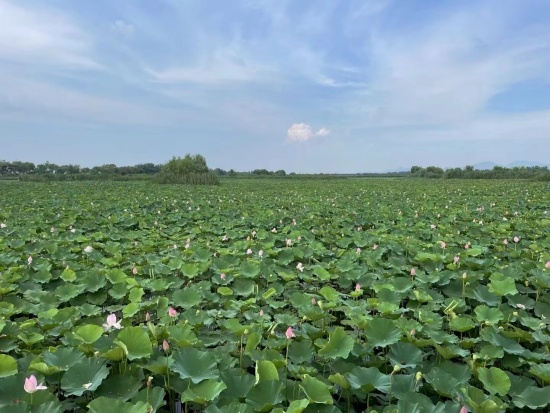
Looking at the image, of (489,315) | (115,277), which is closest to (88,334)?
(115,277)

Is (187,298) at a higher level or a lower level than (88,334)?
lower

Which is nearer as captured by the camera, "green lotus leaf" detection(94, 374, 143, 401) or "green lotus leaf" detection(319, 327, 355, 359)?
"green lotus leaf" detection(94, 374, 143, 401)

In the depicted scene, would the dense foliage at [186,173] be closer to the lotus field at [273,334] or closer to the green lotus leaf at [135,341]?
the lotus field at [273,334]

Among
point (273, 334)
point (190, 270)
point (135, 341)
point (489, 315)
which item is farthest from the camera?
point (190, 270)

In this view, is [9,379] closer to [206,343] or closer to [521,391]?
[206,343]

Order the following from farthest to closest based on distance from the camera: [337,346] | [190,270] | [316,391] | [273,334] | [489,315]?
[190,270] → [489,315] → [273,334] → [337,346] → [316,391]

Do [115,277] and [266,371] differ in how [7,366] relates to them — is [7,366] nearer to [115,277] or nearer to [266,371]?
[266,371]

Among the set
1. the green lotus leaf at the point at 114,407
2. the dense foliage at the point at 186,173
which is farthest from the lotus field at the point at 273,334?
the dense foliage at the point at 186,173

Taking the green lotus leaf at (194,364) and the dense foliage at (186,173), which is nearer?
the green lotus leaf at (194,364)

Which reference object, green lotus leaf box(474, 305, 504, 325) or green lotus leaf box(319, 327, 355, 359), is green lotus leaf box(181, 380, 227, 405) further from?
green lotus leaf box(474, 305, 504, 325)

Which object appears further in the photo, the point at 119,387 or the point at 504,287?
the point at 504,287

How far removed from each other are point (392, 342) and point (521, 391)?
2.04ft

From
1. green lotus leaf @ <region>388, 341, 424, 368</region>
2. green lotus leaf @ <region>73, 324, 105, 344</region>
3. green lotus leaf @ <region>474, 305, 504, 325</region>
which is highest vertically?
green lotus leaf @ <region>73, 324, 105, 344</region>

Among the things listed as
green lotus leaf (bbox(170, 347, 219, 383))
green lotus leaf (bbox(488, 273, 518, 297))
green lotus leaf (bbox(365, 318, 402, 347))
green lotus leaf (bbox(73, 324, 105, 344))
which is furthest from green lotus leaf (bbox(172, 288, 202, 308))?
green lotus leaf (bbox(488, 273, 518, 297))
